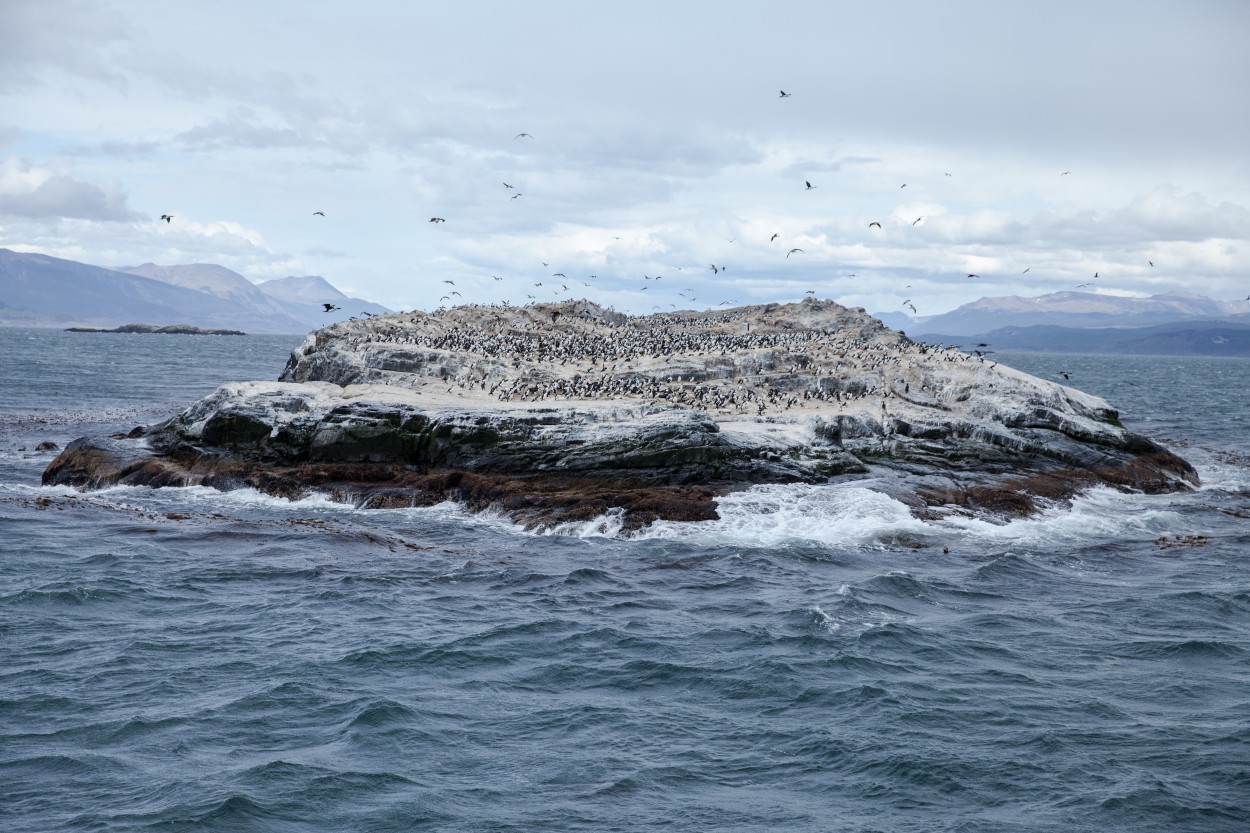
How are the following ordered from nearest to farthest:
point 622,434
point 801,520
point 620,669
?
1. point 620,669
2. point 801,520
3. point 622,434

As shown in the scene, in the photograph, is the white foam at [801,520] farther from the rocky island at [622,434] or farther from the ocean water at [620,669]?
the rocky island at [622,434]

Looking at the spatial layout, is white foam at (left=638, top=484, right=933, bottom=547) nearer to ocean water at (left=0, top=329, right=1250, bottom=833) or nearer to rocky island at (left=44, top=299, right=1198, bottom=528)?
ocean water at (left=0, top=329, right=1250, bottom=833)

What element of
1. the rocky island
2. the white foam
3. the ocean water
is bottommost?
the ocean water

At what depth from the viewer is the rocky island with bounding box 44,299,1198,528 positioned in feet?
112

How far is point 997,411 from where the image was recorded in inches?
1657

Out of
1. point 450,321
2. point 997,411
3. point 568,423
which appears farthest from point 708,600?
point 450,321

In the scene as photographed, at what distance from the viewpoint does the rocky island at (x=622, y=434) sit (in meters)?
34.2

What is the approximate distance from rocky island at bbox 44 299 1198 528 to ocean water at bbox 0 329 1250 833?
179 centimetres

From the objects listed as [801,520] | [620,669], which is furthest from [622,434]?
[620,669]

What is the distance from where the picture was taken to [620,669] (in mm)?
20266

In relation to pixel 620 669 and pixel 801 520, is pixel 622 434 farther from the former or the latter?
pixel 620 669

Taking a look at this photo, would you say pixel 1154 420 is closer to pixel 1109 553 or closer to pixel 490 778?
pixel 1109 553

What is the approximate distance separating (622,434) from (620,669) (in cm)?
1491

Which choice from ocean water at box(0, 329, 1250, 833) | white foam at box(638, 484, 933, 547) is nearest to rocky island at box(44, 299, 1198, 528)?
white foam at box(638, 484, 933, 547)
